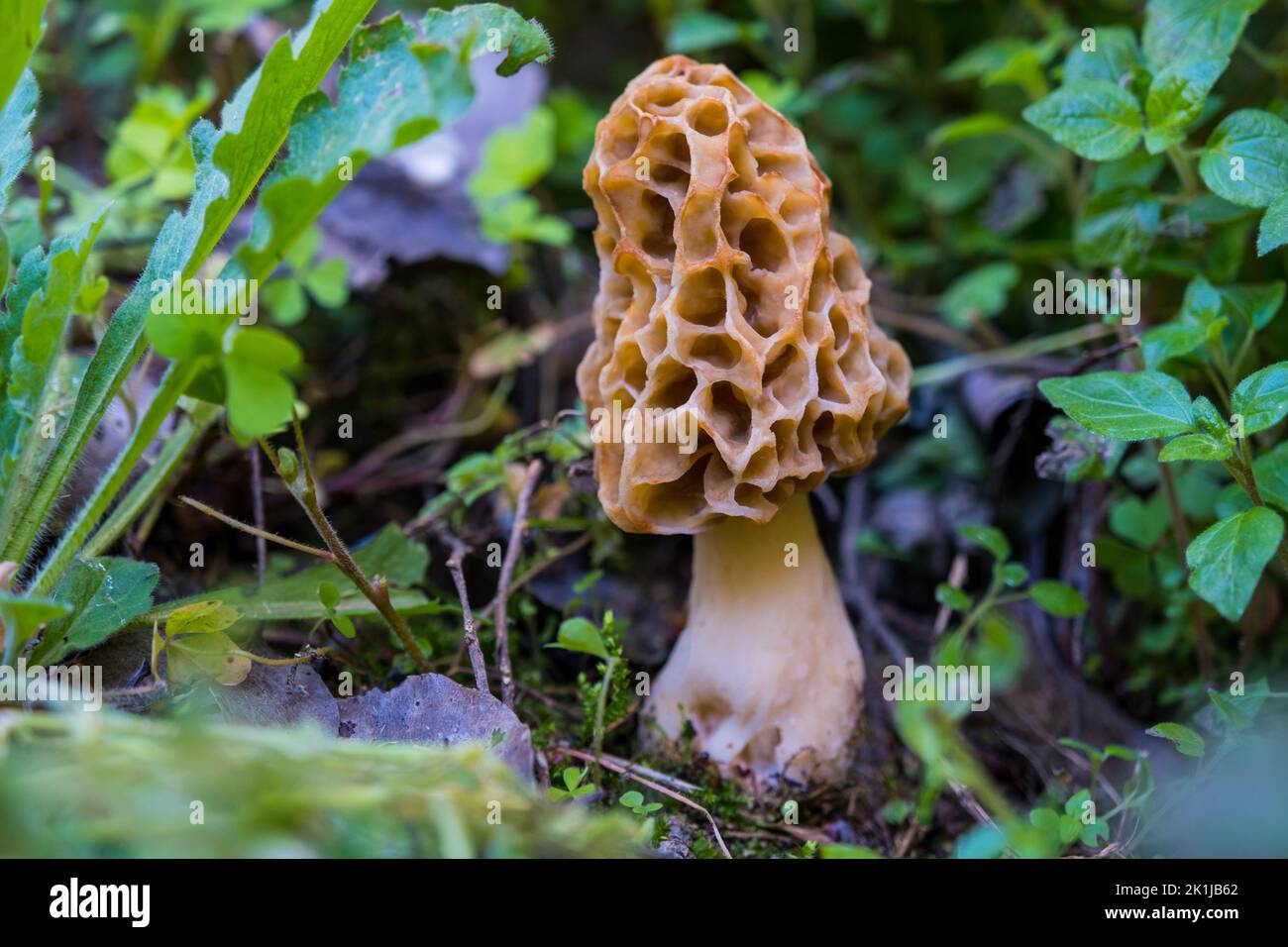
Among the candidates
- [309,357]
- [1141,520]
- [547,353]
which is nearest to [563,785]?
[1141,520]

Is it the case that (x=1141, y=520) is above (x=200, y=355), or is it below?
below

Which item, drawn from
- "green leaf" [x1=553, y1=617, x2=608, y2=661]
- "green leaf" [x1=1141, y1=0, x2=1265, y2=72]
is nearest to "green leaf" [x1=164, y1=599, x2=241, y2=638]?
"green leaf" [x1=553, y1=617, x2=608, y2=661]

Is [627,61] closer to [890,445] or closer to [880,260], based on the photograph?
[880,260]

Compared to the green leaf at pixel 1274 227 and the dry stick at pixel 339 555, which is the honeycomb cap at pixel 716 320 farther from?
the green leaf at pixel 1274 227

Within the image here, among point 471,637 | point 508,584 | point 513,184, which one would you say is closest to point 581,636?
point 471,637

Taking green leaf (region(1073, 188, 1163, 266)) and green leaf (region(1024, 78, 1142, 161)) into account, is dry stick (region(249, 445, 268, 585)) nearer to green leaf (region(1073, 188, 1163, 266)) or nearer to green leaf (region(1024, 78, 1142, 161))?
green leaf (region(1024, 78, 1142, 161))

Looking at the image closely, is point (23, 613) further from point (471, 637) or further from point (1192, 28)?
point (1192, 28)
